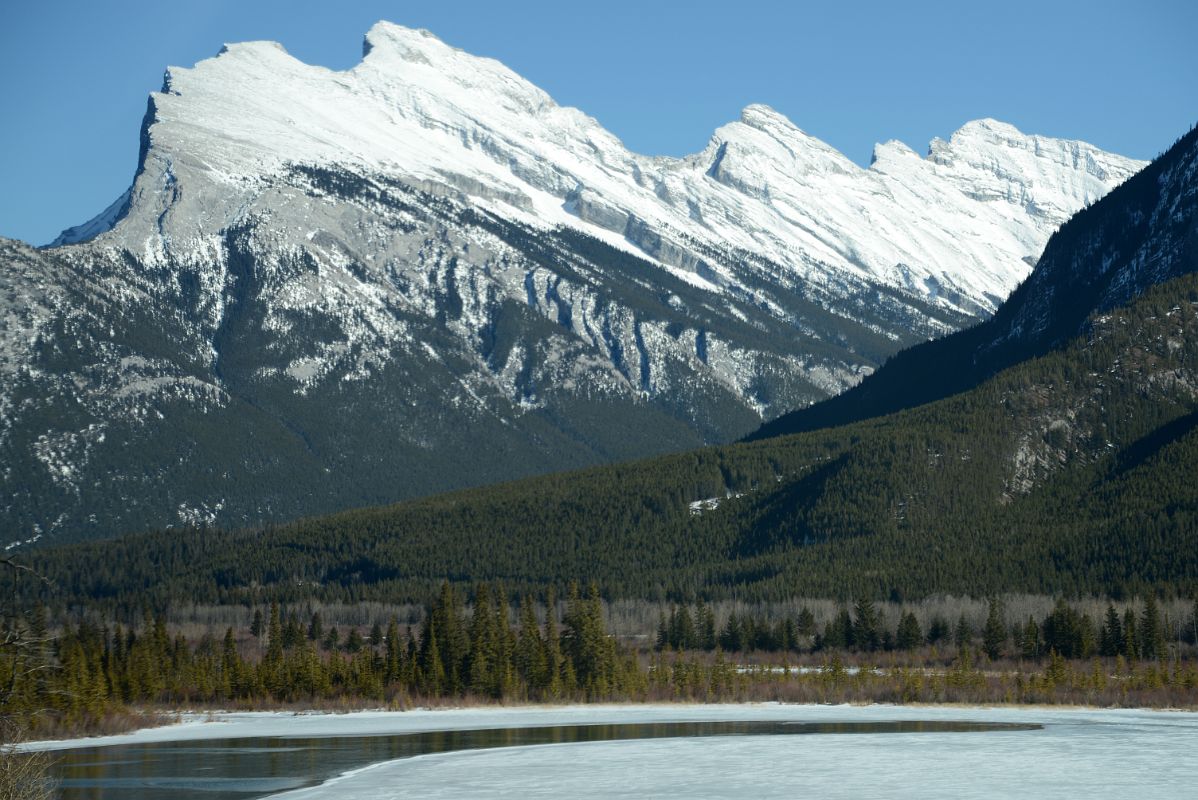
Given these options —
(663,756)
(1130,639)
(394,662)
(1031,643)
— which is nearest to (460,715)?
(394,662)

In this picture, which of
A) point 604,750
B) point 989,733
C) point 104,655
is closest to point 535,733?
point 604,750

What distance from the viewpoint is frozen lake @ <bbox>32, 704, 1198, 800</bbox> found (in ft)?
282

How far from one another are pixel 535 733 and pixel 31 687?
72.4 meters

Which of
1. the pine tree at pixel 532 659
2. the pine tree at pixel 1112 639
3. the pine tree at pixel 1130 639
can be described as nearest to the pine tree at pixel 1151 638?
the pine tree at pixel 1130 639

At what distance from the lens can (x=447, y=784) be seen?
90125 millimetres

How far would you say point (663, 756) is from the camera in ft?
337

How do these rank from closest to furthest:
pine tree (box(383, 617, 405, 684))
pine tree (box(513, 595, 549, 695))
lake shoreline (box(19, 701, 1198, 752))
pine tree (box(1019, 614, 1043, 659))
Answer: lake shoreline (box(19, 701, 1198, 752)) → pine tree (box(513, 595, 549, 695)) → pine tree (box(383, 617, 405, 684)) → pine tree (box(1019, 614, 1043, 659))

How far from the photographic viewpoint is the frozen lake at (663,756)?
85875 millimetres

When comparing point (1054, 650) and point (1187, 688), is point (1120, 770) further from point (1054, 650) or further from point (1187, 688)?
point (1054, 650)

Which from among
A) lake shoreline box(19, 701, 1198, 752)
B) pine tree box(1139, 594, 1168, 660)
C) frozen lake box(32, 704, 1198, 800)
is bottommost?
frozen lake box(32, 704, 1198, 800)

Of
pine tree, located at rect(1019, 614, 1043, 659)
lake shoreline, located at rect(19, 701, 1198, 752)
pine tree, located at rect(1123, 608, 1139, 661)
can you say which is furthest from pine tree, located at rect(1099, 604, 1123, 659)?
lake shoreline, located at rect(19, 701, 1198, 752)

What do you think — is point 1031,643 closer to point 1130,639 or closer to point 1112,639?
point 1112,639

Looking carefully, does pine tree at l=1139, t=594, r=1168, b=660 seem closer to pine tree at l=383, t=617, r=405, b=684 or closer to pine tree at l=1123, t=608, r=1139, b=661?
pine tree at l=1123, t=608, r=1139, b=661

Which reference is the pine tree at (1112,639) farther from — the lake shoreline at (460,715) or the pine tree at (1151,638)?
the lake shoreline at (460,715)
